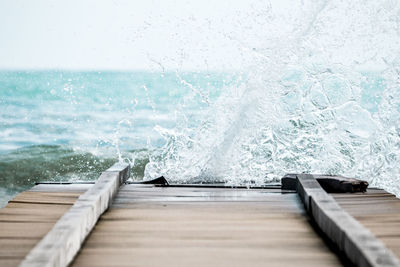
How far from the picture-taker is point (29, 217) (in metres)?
2.81

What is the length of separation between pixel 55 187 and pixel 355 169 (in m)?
3.09

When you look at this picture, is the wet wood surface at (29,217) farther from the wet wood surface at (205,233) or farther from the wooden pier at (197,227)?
the wet wood surface at (205,233)

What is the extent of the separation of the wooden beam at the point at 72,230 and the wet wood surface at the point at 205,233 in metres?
0.05

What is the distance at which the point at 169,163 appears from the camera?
16.9 ft

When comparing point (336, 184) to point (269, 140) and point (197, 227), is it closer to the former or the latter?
point (197, 227)

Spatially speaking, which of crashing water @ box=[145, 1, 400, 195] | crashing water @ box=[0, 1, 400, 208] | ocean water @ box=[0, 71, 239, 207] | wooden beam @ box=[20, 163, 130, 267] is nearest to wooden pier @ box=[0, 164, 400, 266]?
wooden beam @ box=[20, 163, 130, 267]

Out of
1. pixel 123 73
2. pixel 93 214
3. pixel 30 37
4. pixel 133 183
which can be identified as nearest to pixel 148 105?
pixel 123 73

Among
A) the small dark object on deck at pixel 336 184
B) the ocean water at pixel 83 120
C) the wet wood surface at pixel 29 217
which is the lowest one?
the ocean water at pixel 83 120

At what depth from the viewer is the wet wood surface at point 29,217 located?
223cm

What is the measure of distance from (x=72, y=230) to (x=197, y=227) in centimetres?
70

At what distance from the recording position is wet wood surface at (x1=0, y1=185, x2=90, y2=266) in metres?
2.23

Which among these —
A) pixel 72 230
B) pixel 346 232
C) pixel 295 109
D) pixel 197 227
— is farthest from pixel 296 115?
pixel 72 230

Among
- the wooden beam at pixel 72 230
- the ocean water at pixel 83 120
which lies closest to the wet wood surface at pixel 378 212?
the wooden beam at pixel 72 230

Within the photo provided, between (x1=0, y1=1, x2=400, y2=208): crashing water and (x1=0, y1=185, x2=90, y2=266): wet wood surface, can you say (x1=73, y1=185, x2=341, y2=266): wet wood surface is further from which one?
(x1=0, y1=1, x2=400, y2=208): crashing water
